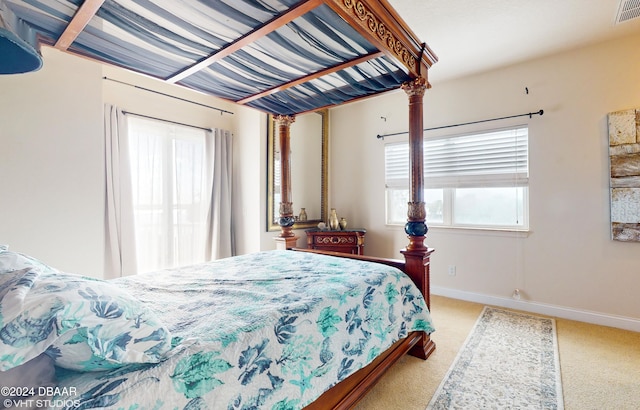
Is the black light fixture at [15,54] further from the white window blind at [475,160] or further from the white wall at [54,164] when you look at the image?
the white window blind at [475,160]

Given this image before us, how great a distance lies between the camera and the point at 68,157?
2195 millimetres

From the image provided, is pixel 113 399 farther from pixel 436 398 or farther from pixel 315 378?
pixel 436 398

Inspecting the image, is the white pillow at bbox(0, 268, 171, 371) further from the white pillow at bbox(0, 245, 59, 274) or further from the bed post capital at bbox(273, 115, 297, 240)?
the bed post capital at bbox(273, 115, 297, 240)

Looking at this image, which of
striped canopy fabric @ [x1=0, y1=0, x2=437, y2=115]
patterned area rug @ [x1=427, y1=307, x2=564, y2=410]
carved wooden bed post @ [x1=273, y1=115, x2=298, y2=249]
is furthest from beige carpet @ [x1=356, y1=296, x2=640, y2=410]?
striped canopy fabric @ [x1=0, y1=0, x2=437, y2=115]

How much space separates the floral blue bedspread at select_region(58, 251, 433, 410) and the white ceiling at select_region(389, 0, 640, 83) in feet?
6.79

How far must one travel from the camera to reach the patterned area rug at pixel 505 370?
1.69 meters

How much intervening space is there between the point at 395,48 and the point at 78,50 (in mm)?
1965

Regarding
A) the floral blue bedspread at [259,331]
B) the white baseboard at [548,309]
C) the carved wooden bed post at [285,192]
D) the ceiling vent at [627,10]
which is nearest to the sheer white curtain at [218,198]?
the carved wooden bed post at [285,192]

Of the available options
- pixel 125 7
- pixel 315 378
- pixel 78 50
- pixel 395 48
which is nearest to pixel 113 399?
pixel 315 378

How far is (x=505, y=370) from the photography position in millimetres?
1987

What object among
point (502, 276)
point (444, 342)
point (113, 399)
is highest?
point (113, 399)

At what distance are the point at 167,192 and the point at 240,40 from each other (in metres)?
2.29

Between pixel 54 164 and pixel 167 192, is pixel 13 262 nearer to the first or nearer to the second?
pixel 54 164

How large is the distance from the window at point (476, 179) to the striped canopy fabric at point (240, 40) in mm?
1570
